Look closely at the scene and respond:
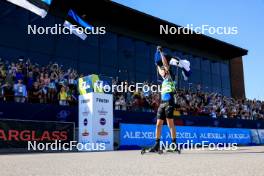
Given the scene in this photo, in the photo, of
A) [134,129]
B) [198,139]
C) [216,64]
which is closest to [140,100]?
[134,129]

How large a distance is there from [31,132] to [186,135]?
9.22 meters

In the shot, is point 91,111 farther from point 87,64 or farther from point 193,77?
point 193,77

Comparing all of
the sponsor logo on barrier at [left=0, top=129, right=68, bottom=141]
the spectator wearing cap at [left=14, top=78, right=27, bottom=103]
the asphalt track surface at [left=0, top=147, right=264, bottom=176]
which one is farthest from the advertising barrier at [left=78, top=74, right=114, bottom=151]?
the asphalt track surface at [left=0, top=147, right=264, bottom=176]

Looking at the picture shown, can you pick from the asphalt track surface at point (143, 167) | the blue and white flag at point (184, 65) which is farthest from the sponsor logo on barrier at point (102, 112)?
the asphalt track surface at point (143, 167)

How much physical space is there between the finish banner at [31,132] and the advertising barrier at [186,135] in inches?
121

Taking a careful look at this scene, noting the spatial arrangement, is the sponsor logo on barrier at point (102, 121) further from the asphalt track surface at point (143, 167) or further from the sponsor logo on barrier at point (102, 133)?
the asphalt track surface at point (143, 167)

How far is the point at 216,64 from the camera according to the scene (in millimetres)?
35719

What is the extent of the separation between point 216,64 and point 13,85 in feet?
81.8

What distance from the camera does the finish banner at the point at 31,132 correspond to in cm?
1377

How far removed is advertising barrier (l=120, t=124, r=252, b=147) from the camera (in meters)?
17.8

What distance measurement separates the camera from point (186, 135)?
20297 millimetres

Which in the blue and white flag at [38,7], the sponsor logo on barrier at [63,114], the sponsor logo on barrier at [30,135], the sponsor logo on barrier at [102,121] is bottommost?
the sponsor logo on barrier at [30,135]

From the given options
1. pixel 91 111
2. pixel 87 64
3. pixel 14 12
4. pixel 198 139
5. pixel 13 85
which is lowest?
pixel 198 139

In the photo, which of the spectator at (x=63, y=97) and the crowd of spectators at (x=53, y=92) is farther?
the spectator at (x=63, y=97)
